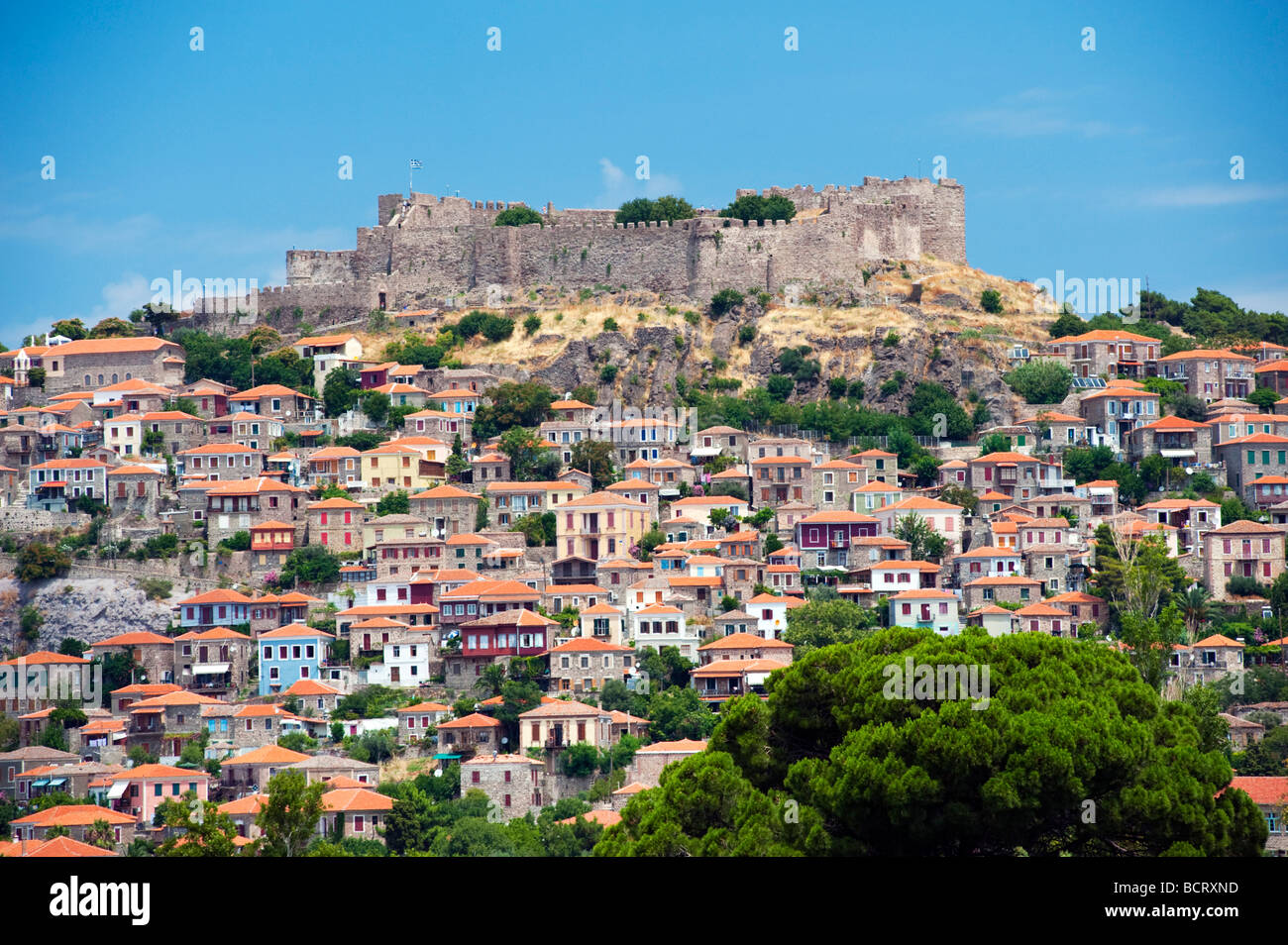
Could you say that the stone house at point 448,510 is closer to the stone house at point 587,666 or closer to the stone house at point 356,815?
the stone house at point 587,666

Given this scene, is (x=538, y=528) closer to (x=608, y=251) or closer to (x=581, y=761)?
(x=581, y=761)

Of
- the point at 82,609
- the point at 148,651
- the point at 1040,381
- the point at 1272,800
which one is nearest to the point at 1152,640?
the point at 1272,800

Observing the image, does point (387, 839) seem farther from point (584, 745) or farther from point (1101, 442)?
point (1101, 442)

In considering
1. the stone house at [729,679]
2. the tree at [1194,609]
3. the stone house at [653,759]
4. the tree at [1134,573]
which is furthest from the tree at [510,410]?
the tree at [1194,609]

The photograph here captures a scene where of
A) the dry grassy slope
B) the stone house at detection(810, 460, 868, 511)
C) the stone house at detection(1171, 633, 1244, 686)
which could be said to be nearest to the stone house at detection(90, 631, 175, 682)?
the stone house at detection(810, 460, 868, 511)

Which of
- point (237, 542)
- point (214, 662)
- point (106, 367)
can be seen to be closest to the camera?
point (214, 662)

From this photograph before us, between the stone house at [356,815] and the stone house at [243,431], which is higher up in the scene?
the stone house at [243,431]
